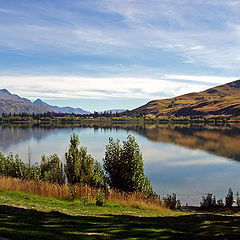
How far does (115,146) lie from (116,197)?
712cm

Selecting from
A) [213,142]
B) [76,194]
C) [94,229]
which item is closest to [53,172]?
[76,194]

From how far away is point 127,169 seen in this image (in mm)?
28703

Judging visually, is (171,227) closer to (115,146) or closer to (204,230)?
(204,230)

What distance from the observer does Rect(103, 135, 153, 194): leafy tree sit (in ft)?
92.5

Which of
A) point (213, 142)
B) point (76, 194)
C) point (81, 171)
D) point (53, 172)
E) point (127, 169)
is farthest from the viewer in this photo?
point (213, 142)

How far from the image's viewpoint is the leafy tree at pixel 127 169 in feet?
92.5

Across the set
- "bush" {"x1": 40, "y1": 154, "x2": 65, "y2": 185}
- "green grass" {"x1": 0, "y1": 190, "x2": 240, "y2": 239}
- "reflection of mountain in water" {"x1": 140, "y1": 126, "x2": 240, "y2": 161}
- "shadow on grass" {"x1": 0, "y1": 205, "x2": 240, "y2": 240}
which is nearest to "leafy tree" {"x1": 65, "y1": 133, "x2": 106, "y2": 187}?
"bush" {"x1": 40, "y1": 154, "x2": 65, "y2": 185}

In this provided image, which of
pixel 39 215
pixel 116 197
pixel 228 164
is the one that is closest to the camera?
pixel 39 215

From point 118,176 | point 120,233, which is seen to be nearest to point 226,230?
point 120,233

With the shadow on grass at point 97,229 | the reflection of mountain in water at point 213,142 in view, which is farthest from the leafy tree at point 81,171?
the reflection of mountain in water at point 213,142

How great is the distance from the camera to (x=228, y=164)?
6731 cm

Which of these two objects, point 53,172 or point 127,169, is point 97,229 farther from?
point 53,172

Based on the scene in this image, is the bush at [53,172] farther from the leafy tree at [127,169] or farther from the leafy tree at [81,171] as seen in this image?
the leafy tree at [127,169]

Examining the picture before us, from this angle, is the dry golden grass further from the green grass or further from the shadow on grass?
the shadow on grass
